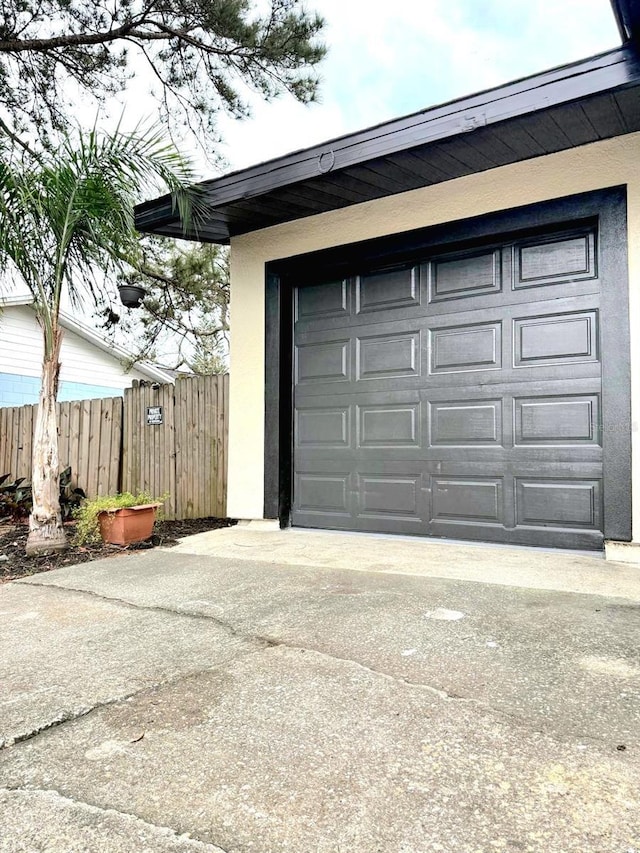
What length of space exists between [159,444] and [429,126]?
3.97 metres

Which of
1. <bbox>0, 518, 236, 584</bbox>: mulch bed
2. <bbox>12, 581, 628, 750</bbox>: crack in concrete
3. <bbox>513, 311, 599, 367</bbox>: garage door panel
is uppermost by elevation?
<bbox>513, 311, 599, 367</bbox>: garage door panel

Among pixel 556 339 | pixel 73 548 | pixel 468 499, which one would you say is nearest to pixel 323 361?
pixel 468 499

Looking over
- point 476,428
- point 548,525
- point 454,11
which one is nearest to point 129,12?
point 454,11

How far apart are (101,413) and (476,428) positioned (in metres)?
4.39

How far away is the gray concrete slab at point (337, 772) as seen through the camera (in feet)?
3.10

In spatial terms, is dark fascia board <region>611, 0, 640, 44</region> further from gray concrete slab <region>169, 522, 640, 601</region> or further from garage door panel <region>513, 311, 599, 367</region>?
gray concrete slab <region>169, 522, 640, 601</region>

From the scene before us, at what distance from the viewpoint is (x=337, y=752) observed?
3.94 feet

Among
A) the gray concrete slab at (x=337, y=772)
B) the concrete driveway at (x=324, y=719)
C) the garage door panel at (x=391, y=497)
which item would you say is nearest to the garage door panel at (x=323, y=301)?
the garage door panel at (x=391, y=497)

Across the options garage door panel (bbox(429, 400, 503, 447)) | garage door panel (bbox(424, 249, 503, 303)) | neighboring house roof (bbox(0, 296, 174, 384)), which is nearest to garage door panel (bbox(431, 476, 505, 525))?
garage door panel (bbox(429, 400, 503, 447))

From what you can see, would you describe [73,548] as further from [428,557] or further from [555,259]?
[555,259]

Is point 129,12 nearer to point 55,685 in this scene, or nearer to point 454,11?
point 454,11

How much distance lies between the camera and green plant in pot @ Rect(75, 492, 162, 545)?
154 inches

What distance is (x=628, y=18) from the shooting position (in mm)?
2324

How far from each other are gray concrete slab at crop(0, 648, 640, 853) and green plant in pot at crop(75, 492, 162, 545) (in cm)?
261
